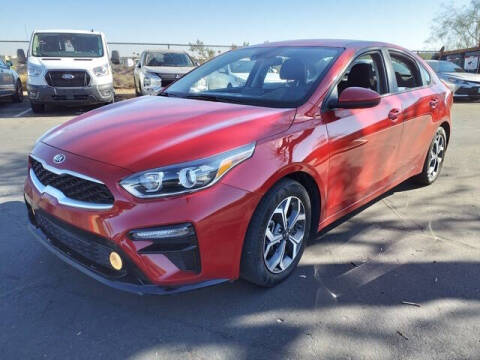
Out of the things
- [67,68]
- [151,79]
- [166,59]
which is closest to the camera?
[67,68]

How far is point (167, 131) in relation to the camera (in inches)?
98.0

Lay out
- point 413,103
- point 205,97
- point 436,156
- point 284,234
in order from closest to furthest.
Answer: point 284,234, point 205,97, point 413,103, point 436,156

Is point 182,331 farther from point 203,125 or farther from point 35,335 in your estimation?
point 203,125

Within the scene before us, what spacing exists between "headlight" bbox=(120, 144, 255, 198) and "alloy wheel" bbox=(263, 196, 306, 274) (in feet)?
1.86

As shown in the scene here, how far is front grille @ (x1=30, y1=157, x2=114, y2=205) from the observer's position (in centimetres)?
220

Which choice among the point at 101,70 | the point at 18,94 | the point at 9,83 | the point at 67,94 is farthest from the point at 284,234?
the point at 18,94

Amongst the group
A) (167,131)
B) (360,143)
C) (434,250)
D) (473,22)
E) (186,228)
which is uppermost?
(473,22)

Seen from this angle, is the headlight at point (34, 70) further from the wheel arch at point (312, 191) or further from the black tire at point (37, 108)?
the wheel arch at point (312, 191)

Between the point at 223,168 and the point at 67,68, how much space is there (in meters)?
8.62

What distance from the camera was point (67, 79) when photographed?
31.3ft

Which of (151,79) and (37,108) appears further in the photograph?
(151,79)

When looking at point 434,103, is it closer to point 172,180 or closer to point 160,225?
point 172,180

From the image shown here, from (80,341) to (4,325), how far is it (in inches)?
20.1

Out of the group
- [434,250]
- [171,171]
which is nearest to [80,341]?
[171,171]
